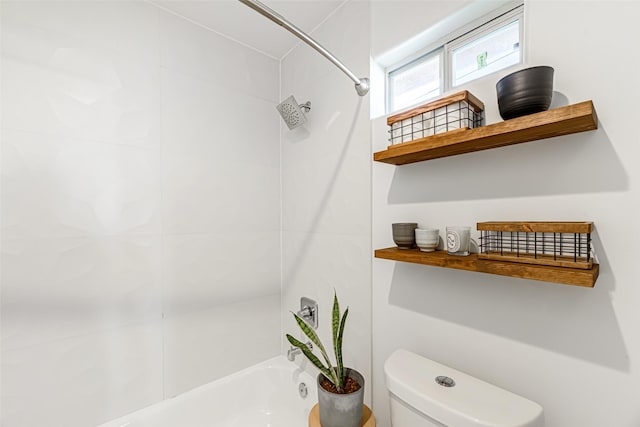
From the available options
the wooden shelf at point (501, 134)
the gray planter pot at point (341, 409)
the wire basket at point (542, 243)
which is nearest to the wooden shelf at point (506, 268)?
the wire basket at point (542, 243)

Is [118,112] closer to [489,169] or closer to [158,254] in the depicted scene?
[158,254]

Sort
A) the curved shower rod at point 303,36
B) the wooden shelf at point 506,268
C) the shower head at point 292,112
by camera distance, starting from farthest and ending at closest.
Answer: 1. the shower head at point 292,112
2. the curved shower rod at point 303,36
3. the wooden shelf at point 506,268

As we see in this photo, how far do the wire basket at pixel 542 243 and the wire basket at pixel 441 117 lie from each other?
1.09 feet

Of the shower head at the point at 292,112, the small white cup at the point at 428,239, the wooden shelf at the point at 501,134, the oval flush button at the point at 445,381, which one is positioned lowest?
the oval flush button at the point at 445,381

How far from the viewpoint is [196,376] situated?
1.51m

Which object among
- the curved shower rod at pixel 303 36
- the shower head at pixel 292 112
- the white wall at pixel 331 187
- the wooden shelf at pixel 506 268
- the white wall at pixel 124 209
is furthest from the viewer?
A: the shower head at pixel 292 112

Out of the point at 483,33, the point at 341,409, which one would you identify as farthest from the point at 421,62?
the point at 341,409

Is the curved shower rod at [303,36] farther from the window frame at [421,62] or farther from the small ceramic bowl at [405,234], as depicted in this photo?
the small ceramic bowl at [405,234]

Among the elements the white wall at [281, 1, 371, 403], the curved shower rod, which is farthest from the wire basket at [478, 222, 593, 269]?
the curved shower rod

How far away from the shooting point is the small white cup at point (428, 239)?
0.96 m

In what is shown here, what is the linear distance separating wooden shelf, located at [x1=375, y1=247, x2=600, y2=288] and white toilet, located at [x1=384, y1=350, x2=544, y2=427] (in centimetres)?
35

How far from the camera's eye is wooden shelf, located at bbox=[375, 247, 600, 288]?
0.64 meters

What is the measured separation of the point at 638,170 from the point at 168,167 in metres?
1.69

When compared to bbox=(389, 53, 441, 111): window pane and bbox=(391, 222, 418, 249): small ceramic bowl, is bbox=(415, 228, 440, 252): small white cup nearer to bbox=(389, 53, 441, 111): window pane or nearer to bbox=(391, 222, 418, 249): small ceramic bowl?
bbox=(391, 222, 418, 249): small ceramic bowl
